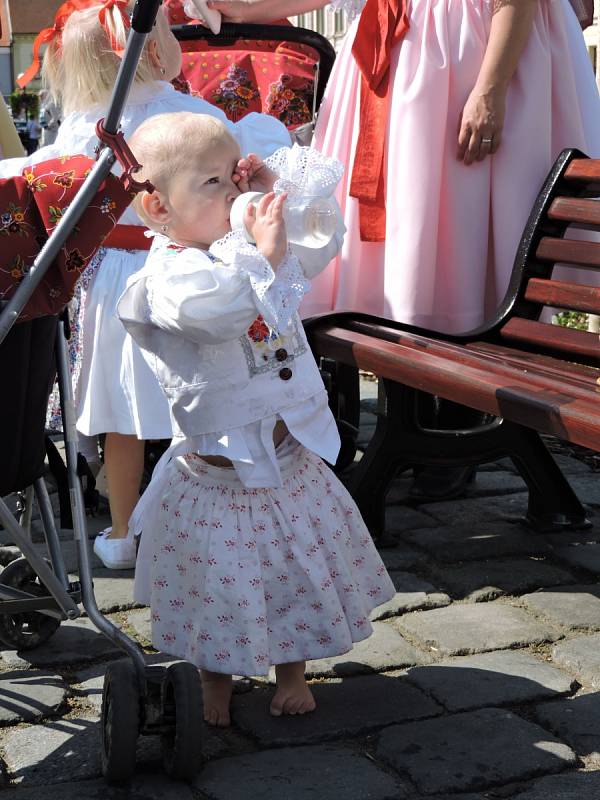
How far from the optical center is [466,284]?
4.11 meters

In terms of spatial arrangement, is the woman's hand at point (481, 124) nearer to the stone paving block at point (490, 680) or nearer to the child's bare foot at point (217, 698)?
the stone paving block at point (490, 680)

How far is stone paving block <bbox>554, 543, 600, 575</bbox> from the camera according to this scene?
11.7ft

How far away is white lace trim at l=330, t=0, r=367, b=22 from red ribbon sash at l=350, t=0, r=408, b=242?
191 mm

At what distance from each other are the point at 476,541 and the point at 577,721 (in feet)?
4.07

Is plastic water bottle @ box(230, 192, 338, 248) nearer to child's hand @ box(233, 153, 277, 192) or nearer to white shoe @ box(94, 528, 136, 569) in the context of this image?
child's hand @ box(233, 153, 277, 192)

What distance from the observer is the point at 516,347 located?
12.9ft

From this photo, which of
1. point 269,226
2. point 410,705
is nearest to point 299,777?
point 410,705

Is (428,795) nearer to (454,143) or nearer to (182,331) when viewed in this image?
(182,331)

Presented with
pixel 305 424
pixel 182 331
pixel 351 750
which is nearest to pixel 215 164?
pixel 182 331

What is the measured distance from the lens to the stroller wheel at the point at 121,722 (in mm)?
2293

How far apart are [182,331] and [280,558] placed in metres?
0.52

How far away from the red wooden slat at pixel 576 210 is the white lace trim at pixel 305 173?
4.42 feet

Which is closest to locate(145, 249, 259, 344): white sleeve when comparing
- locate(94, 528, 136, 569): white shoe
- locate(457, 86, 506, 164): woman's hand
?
locate(94, 528, 136, 569): white shoe

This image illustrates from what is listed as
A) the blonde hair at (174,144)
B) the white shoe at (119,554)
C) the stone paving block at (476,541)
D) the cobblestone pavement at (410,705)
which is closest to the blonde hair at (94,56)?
the blonde hair at (174,144)
